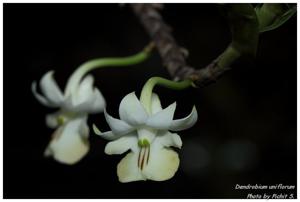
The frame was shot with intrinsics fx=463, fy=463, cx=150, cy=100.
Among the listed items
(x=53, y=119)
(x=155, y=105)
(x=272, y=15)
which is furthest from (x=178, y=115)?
(x=272, y=15)

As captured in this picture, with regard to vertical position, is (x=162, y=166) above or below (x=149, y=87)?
below

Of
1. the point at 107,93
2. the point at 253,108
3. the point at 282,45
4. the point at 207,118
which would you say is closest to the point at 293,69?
the point at 282,45

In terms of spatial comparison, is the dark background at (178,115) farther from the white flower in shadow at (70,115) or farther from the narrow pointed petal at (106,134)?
the narrow pointed petal at (106,134)

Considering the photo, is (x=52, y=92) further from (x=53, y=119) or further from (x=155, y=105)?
(x=155, y=105)

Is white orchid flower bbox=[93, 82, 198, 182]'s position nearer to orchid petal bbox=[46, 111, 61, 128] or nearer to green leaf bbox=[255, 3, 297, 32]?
green leaf bbox=[255, 3, 297, 32]

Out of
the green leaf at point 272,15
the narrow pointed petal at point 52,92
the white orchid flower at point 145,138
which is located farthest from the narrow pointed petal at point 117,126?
the narrow pointed petal at point 52,92

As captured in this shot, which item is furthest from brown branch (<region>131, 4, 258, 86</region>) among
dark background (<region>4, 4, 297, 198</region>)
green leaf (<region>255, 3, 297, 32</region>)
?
dark background (<region>4, 4, 297, 198</region>)
